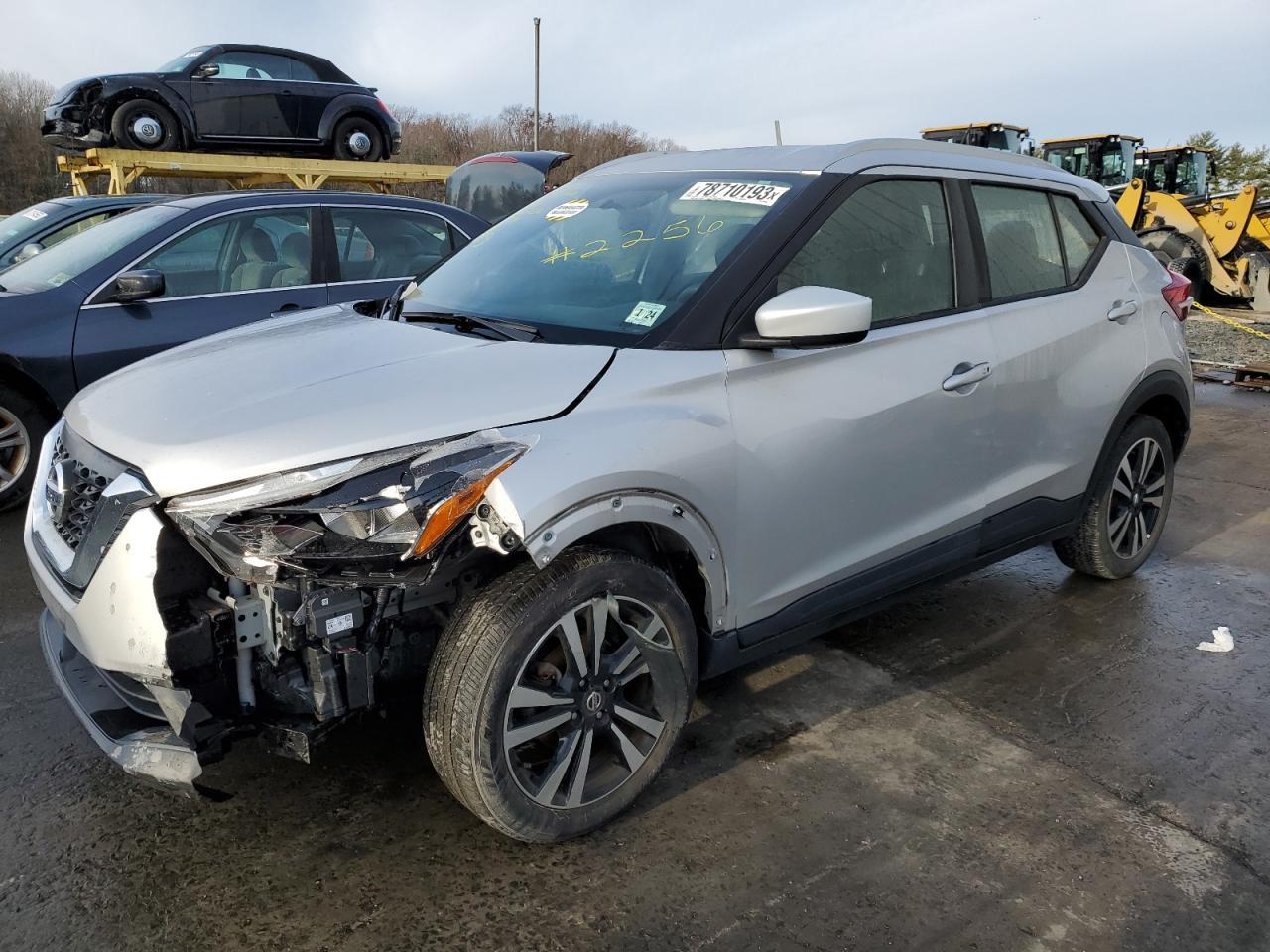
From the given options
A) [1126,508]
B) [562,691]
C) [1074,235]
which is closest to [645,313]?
[562,691]

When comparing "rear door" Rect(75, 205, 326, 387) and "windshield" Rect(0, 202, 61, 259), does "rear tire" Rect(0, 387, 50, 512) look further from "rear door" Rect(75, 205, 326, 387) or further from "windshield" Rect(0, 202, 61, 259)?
"windshield" Rect(0, 202, 61, 259)

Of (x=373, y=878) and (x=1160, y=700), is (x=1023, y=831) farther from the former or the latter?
(x=373, y=878)

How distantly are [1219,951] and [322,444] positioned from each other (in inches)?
92.4

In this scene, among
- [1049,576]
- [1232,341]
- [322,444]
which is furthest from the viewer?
[1232,341]

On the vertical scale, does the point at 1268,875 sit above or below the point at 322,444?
below

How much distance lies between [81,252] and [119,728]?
4.24 m

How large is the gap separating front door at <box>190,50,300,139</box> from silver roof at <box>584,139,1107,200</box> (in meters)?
11.2

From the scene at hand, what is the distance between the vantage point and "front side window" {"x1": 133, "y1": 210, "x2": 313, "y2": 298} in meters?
5.61

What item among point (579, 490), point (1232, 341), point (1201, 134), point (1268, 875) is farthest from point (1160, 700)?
point (1201, 134)

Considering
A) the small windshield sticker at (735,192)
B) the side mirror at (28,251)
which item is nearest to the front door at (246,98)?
the side mirror at (28,251)

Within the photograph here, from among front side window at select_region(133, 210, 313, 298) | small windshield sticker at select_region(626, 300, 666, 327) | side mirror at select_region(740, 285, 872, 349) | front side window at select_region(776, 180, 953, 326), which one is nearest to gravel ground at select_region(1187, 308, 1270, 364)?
front side window at select_region(776, 180, 953, 326)

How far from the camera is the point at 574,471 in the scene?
239 centimetres

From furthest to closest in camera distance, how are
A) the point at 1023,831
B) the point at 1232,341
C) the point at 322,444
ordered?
the point at 1232,341, the point at 1023,831, the point at 322,444

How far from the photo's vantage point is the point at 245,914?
2.38 m
